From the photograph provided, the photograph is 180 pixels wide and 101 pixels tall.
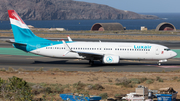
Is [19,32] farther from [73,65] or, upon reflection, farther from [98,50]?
[98,50]

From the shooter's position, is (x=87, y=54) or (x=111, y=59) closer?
(x=111, y=59)

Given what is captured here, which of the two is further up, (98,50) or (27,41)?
(27,41)

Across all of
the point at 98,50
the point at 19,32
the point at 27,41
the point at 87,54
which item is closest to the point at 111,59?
the point at 98,50

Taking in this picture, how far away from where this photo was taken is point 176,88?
24.2m

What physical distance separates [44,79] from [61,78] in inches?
73.1

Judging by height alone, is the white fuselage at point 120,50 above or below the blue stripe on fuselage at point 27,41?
below

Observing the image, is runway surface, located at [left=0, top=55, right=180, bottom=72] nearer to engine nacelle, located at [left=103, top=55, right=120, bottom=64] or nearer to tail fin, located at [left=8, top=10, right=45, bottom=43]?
engine nacelle, located at [left=103, top=55, right=120, bottom=64]

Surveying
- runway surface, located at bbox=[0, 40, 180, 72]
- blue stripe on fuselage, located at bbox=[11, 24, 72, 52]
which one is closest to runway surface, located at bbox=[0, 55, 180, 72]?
runway surface, located at bbox=[0, 40, 180, 72]

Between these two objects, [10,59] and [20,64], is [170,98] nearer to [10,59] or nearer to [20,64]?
[20,64]

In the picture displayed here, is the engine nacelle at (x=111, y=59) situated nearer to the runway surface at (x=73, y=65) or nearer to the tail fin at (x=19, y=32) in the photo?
the runway surface at (x=73, y=65)

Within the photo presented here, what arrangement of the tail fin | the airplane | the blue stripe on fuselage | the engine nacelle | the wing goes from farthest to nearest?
the tail fin < the blue stripe on fuselage < the airplane < the engine nacelle < the wing

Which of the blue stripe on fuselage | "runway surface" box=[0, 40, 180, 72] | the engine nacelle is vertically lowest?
"runway surface" box=[0, 40, 180, 72]

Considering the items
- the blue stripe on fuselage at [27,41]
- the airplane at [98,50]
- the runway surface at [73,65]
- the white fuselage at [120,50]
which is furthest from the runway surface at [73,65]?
the blue stripe on fuselage at [27,41]

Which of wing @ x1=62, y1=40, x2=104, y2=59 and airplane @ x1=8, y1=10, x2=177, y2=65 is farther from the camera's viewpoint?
airplane @ x1=8, y1=10, x2=177, y2=65
